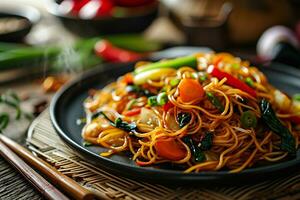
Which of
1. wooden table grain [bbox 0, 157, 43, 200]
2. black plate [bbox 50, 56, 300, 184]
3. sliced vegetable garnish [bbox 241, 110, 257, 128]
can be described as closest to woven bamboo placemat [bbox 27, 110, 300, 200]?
black plate [bbox 50, 56, 300, 184]

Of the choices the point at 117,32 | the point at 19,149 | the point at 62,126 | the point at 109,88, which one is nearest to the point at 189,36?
the point at 117,32

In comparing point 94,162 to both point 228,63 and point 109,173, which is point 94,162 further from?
point 228,63

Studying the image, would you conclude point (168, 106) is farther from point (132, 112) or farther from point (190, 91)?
point (132, 112)

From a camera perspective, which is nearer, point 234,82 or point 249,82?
point 234,82

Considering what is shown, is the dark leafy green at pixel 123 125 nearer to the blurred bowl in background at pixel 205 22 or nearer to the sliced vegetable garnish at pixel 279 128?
the sliced vegetable garnish at pixel 279 128

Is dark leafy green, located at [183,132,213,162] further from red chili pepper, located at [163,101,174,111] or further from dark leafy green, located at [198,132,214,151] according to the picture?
red chili pepper, located at [163,101,174,111]

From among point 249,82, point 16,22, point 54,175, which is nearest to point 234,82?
point 249,82
